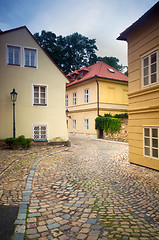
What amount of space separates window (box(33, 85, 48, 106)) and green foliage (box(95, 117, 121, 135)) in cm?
791

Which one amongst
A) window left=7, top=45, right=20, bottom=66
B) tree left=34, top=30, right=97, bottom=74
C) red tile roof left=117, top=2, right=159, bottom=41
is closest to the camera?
red tile roof left=117, top=2, right=159, bottom=41

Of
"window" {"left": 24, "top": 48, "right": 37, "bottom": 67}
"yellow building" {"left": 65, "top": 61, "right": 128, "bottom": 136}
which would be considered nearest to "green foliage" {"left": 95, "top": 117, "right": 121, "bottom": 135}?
"yellow building" {"left": 65, "top": 61, "right": 128, "bottom": 136}

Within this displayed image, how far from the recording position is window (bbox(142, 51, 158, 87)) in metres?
6.84

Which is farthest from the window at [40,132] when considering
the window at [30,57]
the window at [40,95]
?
the window at [30,57]

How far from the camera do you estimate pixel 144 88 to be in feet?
23.8

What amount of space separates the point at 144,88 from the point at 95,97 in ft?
50.2

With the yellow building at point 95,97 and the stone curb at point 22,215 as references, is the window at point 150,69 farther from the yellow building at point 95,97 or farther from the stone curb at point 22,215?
the yellow building at point 95,97

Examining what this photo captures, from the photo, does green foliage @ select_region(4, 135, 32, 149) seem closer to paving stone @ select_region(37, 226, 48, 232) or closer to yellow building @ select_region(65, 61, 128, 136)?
paving stone @ select_region(37, 226, 48, 232)

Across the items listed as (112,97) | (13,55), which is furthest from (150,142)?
(112,97)

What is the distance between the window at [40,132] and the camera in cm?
1392

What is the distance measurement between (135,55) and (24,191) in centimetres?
667

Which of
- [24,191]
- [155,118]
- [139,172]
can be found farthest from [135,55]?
[24,191]

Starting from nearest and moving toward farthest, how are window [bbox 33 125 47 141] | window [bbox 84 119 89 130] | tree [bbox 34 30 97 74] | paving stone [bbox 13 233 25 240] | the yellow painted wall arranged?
paving stone [bbox 13 233 25 240], window [bbox 33 125 47 141], the yellow painted wall, window [bbox 84 119 89 130], tree [bbox 34 30 97 74]

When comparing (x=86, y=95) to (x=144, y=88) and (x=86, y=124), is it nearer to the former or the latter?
(x=86, y=124)
